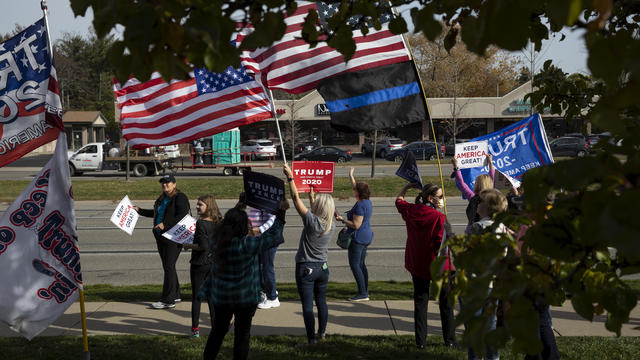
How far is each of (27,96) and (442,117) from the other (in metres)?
45.4

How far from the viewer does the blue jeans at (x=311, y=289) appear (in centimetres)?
593

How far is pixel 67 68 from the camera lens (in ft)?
225

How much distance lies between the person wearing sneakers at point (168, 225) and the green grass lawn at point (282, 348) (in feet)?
3.77

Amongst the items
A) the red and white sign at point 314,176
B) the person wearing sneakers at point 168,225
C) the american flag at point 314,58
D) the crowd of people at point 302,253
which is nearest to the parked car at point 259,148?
the person wearing sneakers at point 168,225

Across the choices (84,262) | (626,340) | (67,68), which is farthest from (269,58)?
(67,68)

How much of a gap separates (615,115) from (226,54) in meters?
1.61

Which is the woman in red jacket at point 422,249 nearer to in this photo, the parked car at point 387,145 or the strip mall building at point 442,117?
the parked car at point 387,145

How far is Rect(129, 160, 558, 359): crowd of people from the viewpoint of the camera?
16.0 feet

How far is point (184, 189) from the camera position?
22.0 metres

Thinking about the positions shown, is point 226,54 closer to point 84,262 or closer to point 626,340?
point 626,340

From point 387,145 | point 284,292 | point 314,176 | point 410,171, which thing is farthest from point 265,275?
point 387,145

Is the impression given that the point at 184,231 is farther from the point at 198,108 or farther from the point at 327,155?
the point at 327,155

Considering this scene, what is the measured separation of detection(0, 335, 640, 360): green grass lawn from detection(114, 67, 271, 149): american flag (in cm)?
228

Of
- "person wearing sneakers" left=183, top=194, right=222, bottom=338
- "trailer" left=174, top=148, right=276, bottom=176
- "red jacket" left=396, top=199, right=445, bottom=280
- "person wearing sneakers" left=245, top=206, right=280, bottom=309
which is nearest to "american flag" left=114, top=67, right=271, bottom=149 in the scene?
"person wearing sneakers" left=183, top=194, right=222, bottom=338
